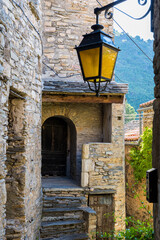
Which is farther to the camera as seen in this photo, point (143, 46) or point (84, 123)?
point (143, 46)

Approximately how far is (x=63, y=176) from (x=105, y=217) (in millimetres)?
2835

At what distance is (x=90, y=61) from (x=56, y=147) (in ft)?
23.2

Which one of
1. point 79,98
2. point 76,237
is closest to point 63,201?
point 76,237

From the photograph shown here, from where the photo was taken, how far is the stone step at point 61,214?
6355mm

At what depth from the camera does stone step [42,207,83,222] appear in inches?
250

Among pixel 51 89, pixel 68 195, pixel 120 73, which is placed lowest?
pixel 68 195

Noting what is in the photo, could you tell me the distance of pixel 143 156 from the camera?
406 inches

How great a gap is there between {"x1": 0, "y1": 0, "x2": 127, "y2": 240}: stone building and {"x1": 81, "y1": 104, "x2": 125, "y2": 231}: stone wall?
0.03 metres

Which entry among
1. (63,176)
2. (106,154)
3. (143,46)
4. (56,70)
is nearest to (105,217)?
(106,154)

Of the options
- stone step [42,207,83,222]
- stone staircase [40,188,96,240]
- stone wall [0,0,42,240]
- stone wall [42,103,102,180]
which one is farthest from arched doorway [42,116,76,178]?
stone wall [0,0,42,240]

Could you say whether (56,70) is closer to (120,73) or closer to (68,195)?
(68,195)

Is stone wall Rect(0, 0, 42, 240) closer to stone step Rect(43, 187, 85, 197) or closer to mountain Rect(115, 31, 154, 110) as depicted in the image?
stone step Rect(43, 187, 85, 197)

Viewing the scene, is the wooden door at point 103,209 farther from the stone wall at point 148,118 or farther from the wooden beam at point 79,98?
the stone wall at point 148,118

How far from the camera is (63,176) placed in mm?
9641
